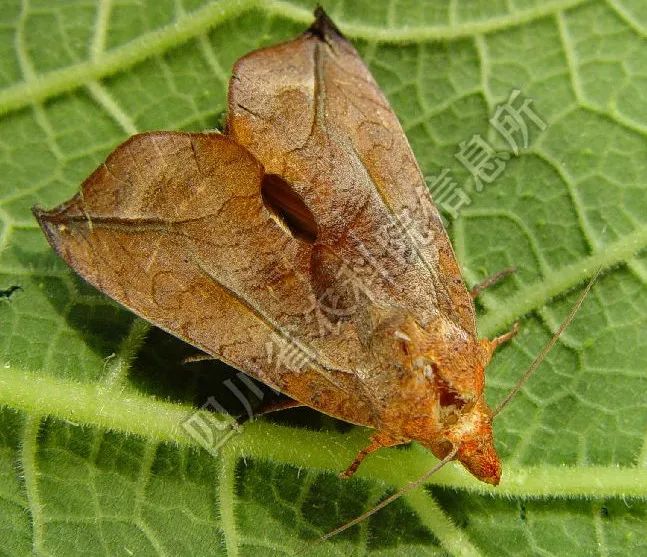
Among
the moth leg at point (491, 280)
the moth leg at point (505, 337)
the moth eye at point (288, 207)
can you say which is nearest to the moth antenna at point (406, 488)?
the moth leg at point (505, 337)

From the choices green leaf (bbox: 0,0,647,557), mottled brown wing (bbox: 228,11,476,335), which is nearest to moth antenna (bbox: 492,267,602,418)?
green leaf (bbox: 0,0,647,557)

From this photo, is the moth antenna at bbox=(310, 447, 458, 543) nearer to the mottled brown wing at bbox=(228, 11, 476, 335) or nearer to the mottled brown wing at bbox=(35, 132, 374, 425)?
the mottled brown wing at bbox=(35, 132, 374, 425)

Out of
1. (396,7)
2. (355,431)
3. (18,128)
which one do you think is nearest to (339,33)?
(396,7)

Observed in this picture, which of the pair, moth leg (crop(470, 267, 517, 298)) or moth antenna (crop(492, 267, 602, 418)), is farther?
moth leg (crop(470, 267, 517, 298))

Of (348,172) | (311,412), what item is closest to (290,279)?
(348,172)

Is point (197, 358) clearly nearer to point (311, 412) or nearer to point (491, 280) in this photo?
point (311, 412)

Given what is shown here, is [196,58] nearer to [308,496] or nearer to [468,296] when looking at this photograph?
[468,296]
